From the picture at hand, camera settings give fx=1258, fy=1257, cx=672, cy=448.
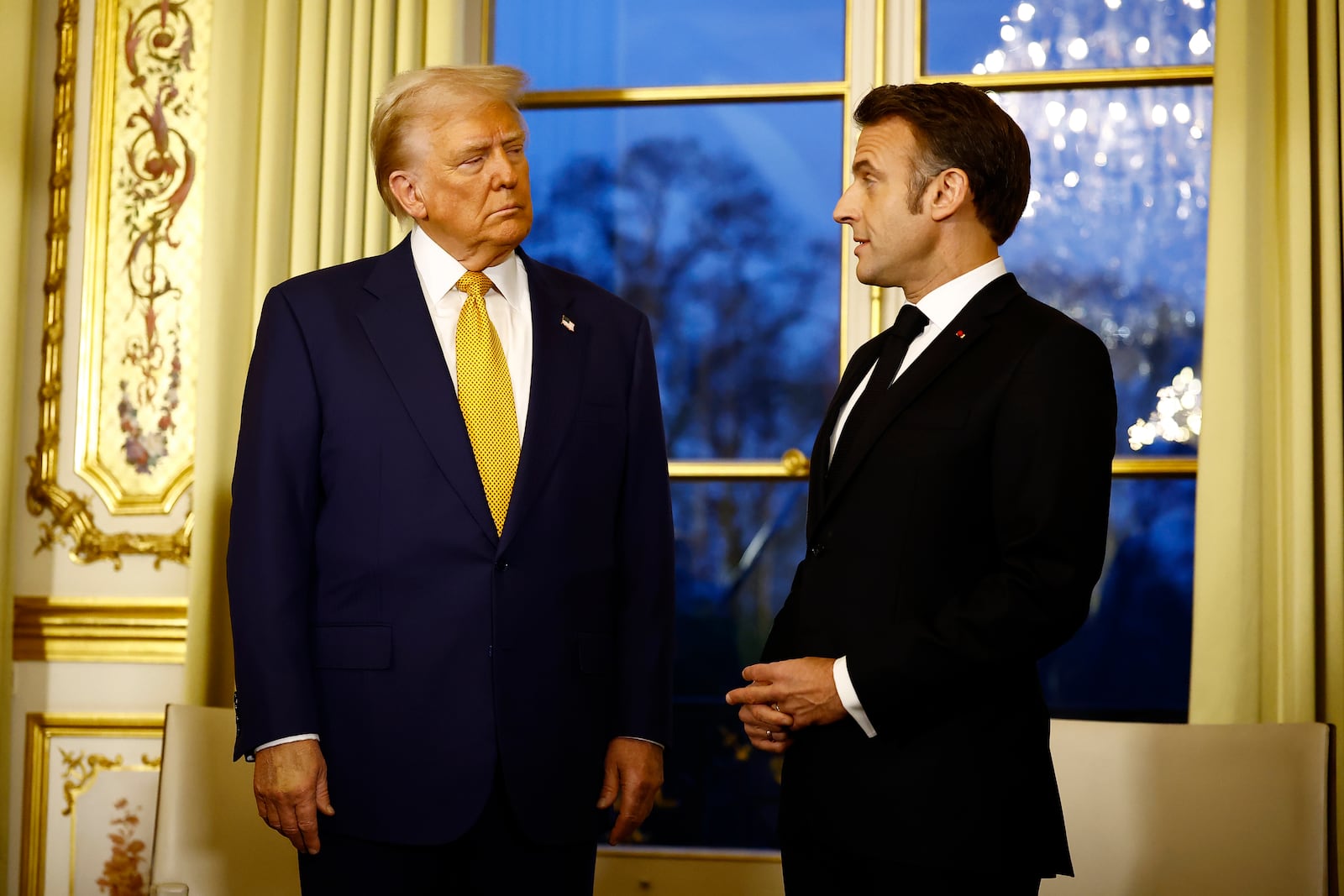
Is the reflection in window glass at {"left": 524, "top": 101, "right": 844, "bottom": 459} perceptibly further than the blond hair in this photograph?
Yes

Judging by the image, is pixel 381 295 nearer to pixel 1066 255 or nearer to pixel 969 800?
pixel 969 800

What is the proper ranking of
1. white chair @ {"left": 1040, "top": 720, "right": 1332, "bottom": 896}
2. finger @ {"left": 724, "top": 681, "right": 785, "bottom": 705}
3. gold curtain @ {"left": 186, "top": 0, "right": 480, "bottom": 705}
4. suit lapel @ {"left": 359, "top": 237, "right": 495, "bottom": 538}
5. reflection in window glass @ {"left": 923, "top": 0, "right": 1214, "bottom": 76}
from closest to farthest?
1. finger @ {"left": 724, "top": 681, "right": 785, "bottom": 705}
2. suit lapel @ {"left": 359, "top": 237, "right": 495, "bottom": 538}
3. white chair @ {"left": 1040, "top": 720, "right": 1332, "bottom": 896}
4. gold curtain @ {"left": 186, "top": 0, "right": 480, "bottom": 705}
5. reflection in window glass @ {"left": 923, "top": 0, "right": 1214, "bottom": 76}

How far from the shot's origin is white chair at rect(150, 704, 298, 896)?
2377 millimetres

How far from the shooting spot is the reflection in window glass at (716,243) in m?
3.19

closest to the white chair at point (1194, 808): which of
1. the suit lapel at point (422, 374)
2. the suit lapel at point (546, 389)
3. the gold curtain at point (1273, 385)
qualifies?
the gold curtain at point (1273, 385)

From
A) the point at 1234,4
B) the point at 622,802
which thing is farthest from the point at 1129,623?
the point at 622,802

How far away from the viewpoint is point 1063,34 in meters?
3.16

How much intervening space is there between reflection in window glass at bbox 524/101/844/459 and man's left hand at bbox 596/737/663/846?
4.66ft

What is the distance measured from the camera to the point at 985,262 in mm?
1636

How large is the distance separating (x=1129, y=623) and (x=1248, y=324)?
81 centimetres

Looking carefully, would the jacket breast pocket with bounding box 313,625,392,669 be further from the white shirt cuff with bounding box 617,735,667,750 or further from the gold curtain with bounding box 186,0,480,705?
the gold curtain with bounding box 186,0,480,705

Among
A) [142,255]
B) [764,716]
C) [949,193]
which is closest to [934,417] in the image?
[949,193]

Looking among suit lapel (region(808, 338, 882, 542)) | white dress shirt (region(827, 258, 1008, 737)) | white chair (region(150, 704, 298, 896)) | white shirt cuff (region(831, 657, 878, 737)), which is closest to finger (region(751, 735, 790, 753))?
white shirt cuff (region(831, 657, 878, 737))

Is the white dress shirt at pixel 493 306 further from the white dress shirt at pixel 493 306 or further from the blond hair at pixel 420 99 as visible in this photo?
the blond hair at pixel 420 99
